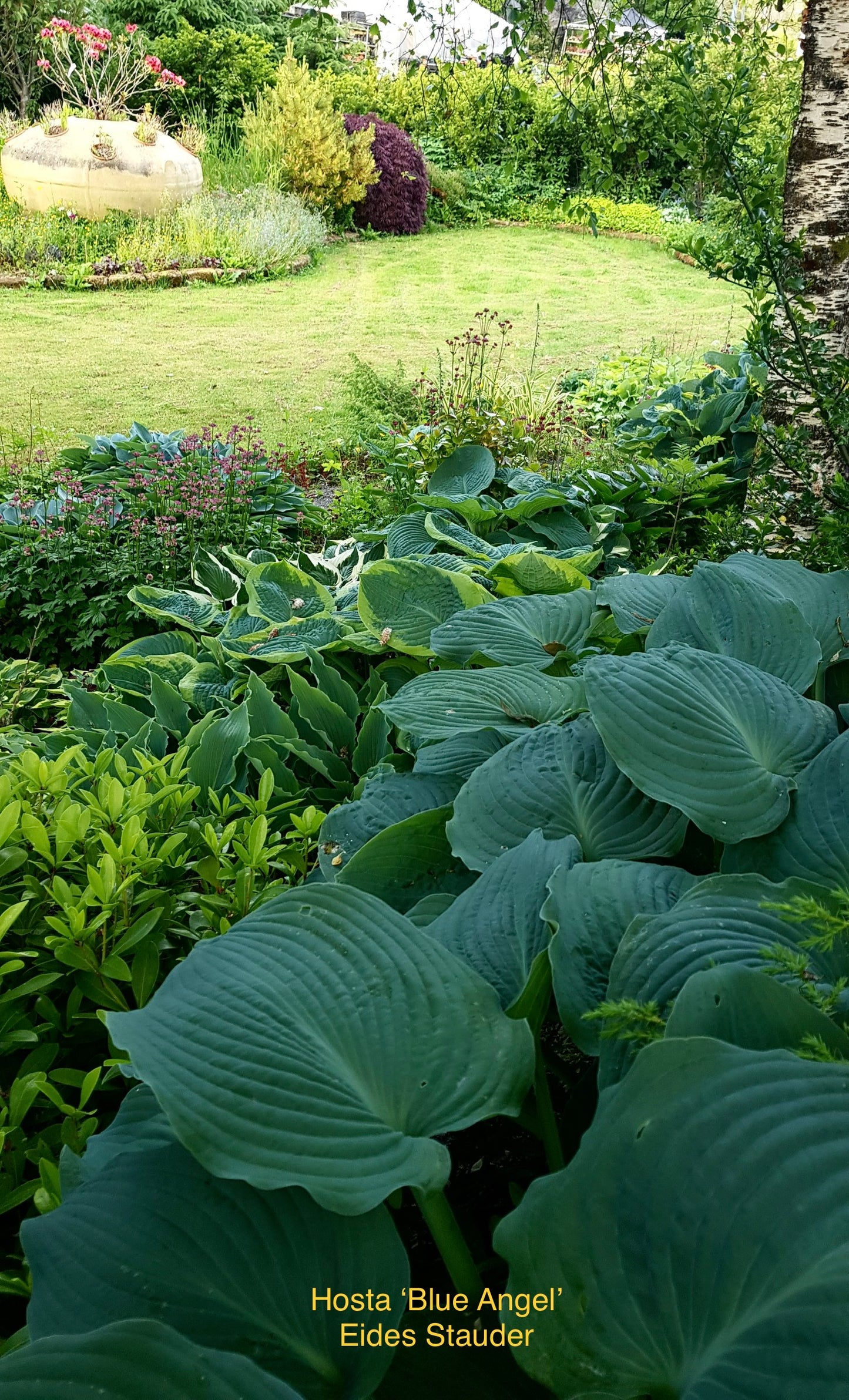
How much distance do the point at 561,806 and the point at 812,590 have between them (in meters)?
0.66

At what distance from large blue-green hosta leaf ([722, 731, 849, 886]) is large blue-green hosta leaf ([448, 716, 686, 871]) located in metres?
0.08

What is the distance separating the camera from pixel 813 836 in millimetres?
995

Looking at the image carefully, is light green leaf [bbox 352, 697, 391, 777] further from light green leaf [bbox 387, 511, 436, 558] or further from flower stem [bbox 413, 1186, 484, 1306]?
flower stem [bbox 413, 1186, 484, 1306]

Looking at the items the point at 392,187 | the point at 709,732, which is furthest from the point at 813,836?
the point at 392,187

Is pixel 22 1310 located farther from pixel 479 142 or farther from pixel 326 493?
pixel 479 142

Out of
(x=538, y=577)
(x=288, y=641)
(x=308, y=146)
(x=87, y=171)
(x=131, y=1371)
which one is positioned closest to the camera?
(x=131, y=1371)

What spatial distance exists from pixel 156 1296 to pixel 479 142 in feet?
62.3

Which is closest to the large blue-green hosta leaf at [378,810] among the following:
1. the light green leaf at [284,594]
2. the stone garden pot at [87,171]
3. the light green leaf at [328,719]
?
the light green leaf at [328,719]

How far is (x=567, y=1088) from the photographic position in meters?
0.96

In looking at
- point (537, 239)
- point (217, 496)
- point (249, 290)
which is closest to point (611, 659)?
point (217, 496)

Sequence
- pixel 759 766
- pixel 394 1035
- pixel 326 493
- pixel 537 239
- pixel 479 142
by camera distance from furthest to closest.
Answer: pixel 479 142 < pixel 537 239 < pixel 326 493 < pixel 759 766 < pixel 394 1035

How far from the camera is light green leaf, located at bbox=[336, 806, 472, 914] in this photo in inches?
46.0

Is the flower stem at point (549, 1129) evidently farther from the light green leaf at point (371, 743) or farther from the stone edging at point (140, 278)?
the stone edging at point (140, 278)

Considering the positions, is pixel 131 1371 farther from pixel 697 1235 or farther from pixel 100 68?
pixel 100 68
